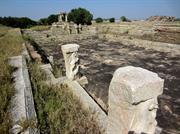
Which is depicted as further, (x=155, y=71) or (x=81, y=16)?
(x=81, y=16)

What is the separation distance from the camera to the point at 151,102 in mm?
1890

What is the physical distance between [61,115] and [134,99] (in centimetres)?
154

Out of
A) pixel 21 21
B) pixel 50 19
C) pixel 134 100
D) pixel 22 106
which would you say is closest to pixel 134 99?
pixel 134 100

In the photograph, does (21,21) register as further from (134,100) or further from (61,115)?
(134,100)

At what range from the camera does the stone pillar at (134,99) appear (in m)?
1.73

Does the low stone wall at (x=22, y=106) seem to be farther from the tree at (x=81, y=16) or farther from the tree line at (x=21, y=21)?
the tree line at (x=21, y=21)

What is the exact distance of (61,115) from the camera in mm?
2936

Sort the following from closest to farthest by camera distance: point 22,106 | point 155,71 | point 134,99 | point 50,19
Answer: point 134,99, point 22,106, point 155,71, point 50,19

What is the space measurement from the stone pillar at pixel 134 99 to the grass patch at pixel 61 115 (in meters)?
0.77

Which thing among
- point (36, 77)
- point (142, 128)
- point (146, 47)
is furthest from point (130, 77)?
point (146, 47)

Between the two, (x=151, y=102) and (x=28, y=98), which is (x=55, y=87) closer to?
(x=28, y=98)

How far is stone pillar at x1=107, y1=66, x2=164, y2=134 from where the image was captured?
1734 mm

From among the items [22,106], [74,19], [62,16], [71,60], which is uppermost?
[62,16]

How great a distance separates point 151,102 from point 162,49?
10.4 m
